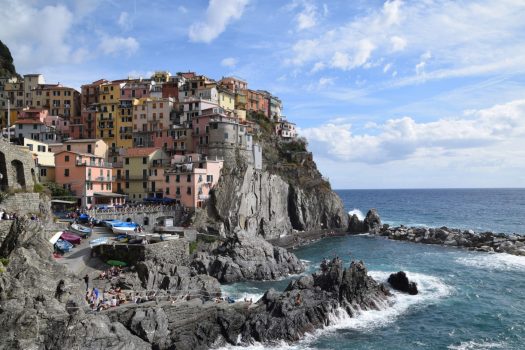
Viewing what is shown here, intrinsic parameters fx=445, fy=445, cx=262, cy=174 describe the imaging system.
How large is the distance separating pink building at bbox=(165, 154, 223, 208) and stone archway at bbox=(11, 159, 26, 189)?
24103 mm

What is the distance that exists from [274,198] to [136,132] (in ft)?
100

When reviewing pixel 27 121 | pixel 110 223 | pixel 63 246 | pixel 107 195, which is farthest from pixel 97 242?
pixel 27 121

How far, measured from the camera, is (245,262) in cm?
5569

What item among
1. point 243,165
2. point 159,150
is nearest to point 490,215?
point 243,165

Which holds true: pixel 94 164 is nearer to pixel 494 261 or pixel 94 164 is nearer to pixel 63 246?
pixel 63 246

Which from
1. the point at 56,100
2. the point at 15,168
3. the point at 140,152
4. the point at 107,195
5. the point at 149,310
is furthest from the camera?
the point at 56,100

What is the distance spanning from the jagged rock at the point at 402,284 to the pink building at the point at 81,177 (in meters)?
42.6

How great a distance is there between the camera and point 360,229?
99.0m

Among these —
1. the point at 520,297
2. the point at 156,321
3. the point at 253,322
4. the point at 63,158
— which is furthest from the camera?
the point at 63,158

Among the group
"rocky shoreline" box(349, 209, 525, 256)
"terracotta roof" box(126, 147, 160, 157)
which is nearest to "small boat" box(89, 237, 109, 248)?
"terracotta roof" box(126, 147, 160, 157)

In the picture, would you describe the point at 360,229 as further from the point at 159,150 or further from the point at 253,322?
the point at 253,322

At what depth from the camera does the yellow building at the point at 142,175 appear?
76000mm

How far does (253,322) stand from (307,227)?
57.1 meters

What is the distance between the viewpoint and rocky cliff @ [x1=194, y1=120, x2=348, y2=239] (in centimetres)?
7312
